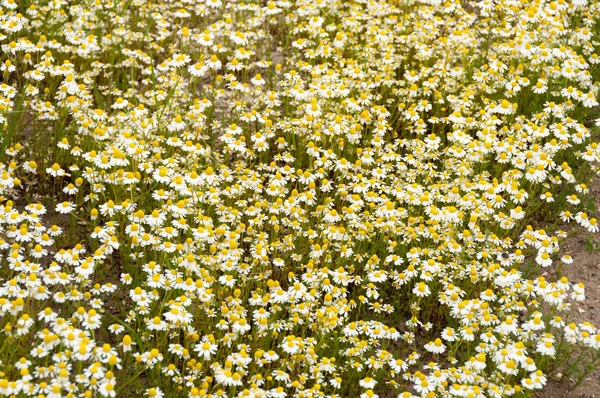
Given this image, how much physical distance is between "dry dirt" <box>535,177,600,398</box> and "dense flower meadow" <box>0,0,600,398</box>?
0.12 metres

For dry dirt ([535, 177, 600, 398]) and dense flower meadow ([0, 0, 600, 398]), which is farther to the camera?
dry dirt ([535, 177, 600, 398])

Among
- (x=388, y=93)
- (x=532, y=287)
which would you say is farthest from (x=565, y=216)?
(x=388, y=93)

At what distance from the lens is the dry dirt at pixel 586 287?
6.43 meters

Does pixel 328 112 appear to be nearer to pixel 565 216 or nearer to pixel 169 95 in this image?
pixel 169 95

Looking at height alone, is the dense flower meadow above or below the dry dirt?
above

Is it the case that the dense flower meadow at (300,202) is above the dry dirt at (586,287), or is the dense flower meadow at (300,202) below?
above

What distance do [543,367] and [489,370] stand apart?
505mm

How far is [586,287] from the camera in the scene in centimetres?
725

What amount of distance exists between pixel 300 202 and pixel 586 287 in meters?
2.85

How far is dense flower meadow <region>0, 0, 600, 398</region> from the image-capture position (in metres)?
5.93

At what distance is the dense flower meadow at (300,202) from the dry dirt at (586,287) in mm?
121

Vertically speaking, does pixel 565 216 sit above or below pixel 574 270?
above

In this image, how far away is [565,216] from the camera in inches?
286

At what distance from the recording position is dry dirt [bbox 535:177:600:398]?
6.43 metres
